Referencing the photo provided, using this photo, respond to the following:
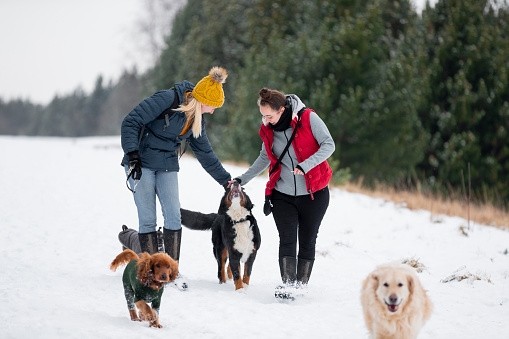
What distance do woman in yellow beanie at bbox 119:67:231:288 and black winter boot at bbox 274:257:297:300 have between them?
90 cm

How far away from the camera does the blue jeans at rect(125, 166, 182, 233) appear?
163 inches

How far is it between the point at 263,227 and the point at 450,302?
3613 millimetres

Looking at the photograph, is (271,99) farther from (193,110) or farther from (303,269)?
(303,269)

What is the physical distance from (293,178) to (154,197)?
4.31 ft

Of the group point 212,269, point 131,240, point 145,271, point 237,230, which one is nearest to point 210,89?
point 237,230

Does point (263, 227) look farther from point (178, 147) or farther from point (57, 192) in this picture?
point (57, 192)

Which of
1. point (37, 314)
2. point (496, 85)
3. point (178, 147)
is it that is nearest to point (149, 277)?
point (37, 314)

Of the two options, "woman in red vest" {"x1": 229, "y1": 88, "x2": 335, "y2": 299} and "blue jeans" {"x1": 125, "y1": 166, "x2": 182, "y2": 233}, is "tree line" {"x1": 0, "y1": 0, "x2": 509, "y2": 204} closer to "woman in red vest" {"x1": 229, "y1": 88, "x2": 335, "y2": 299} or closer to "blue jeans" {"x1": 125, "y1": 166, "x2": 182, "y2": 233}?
"woman in red vest" {"x1": 229, "y1": 88, "x2": 335, "y2": 299}

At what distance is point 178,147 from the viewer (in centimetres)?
435

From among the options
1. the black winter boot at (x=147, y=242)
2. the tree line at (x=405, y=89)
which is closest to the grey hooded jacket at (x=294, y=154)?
the black winter boot at (x=147, y=242)

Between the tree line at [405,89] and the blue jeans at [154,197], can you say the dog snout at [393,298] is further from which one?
the tree line at [405,89]

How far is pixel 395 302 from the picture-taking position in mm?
2650

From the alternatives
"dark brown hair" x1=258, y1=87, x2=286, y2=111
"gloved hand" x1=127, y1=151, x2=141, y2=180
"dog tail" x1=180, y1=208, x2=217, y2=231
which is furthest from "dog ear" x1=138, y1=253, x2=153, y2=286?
"dog tail" x1=180, y1=208, x2=217, y2=231

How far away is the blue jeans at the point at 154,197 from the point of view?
413 cm
